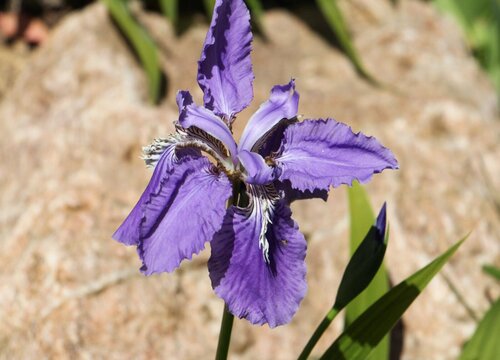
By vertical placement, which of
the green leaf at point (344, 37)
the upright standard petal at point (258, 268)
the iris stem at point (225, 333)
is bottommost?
the iris stem at point (225, 333)

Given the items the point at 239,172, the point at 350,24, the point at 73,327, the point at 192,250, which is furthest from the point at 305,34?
the point at 192,250

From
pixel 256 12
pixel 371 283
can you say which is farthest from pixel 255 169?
pixel 256 12

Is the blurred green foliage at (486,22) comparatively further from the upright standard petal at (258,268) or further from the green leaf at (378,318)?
the upright standard petal at (258,268)

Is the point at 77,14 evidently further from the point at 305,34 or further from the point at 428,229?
the point at 428,229

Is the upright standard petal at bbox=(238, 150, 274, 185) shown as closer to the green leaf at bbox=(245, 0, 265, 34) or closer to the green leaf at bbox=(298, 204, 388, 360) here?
the green leaf at bbox=(298, 204, 388, 360)

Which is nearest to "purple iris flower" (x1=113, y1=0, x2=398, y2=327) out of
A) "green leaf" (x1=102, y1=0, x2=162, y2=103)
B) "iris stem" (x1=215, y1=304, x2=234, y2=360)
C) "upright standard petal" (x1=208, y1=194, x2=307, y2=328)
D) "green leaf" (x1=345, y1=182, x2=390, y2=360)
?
"upright standard petal" (x1=208, y1=194, x2=307, y2=328)

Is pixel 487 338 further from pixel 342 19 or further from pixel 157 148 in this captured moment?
pixel 342 19

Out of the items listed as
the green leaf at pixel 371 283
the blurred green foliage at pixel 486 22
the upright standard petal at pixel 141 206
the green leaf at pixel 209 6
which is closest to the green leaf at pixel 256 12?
the green leaf at pixel 209 6
